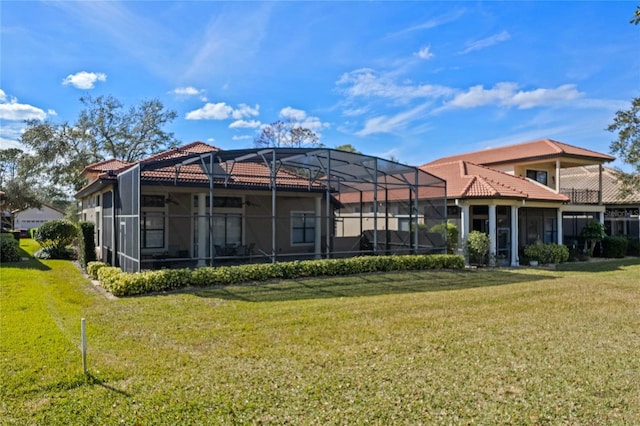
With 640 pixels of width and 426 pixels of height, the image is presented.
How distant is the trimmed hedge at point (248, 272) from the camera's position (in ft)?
33.4

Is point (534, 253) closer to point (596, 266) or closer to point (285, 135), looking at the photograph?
point (596, 266)

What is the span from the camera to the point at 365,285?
1193 cm

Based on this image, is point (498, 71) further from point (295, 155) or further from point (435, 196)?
point (295, 155)

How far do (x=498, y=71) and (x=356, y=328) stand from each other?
13.9 meters

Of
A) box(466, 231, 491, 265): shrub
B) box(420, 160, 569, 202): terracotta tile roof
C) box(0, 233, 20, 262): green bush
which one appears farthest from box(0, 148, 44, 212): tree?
box(466, 231, 491, 265): shrub

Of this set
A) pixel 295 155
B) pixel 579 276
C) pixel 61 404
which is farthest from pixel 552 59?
pixel 61 404

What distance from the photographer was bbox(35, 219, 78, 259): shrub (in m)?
17.6

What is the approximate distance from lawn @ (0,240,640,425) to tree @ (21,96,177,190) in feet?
80.3

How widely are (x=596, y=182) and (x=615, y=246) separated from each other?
630 centimetres

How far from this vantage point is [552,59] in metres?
15.1

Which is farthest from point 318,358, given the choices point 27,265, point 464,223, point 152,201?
point 27,265

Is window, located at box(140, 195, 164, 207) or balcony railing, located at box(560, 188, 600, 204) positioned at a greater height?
balcony railing, located at box(560, 188, 600, 204)

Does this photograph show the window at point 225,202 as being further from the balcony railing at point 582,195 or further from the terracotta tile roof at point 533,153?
the balcony railing at point 582,195

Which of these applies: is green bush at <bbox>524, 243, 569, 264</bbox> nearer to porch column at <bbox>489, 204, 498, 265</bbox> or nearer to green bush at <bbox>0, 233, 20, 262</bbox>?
porch column at <bbox>489, 204, 498, 265</bbox>
